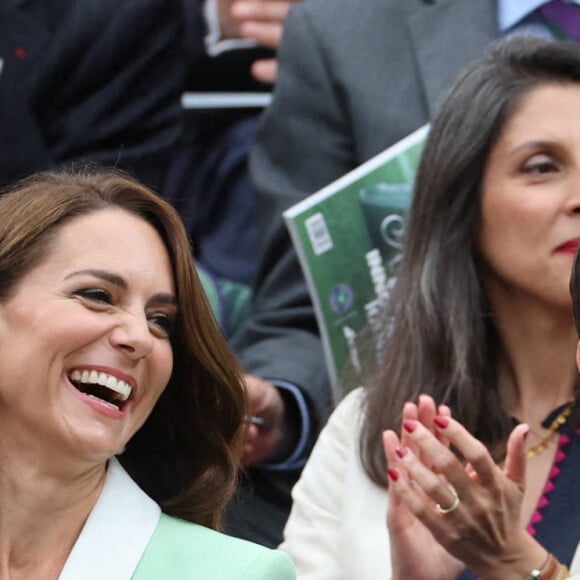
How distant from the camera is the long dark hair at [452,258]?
139 inches

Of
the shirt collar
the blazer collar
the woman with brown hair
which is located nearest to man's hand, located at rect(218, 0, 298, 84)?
the blazer collar

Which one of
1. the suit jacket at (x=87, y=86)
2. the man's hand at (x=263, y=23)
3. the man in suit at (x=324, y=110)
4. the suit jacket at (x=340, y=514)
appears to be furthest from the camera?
the man's hand at (x=263, y=23)

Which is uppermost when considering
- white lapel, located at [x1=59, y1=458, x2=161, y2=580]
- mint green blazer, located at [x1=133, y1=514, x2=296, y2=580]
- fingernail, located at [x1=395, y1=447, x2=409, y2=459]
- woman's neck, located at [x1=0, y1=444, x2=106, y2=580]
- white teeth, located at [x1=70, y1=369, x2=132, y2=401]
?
white teeth, located at [x1=70, y1=369, x2=132, y2=401]

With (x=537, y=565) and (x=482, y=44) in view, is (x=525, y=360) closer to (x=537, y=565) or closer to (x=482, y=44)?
(x=537, y=565)

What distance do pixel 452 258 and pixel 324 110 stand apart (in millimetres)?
767

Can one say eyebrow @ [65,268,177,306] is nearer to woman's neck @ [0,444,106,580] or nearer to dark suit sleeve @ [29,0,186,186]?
woman's neck @ [0,444,106,580]

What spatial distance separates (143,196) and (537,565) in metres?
0.93

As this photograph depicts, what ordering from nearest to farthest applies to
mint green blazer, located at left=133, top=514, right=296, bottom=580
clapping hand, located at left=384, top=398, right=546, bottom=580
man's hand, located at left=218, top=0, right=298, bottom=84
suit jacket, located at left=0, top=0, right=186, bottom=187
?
mint green blazer, located at left=133, top=514, right=296, bottom=580, clapping hand, located at left=384, top=398, right=546, bottom=580, suit jacket, located at left=0, top=0, right=186, bottom=187, man's hand, located at left=218, top=0, right=298, bottom=84

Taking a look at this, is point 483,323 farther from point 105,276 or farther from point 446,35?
point 105,276

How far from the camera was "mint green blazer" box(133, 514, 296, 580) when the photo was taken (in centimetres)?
281

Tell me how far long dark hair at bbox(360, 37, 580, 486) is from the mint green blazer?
25.5 inches

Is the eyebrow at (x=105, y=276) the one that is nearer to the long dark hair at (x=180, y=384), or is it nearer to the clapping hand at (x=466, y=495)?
the long dark hair at (x=180, y=384)

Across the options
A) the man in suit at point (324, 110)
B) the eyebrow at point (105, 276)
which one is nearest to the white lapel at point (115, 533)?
the eyebrow at point (105, 276)

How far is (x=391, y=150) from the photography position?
150 inches
